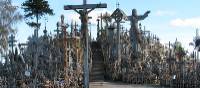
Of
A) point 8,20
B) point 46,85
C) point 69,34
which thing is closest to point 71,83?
point 46,85

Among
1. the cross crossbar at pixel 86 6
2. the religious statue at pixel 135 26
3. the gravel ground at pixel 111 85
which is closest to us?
the cross crossbar at pixel 86 6

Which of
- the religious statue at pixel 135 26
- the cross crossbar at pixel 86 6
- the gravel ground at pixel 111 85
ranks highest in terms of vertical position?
the cross crossbar at pixel 86 6

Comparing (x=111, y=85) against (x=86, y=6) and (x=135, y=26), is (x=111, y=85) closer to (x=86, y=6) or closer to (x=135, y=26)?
(x=135, y=26)

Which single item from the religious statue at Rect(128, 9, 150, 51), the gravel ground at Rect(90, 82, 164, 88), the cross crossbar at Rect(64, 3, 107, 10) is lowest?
the gravel ground at Rect(90, 82, 164, 88)

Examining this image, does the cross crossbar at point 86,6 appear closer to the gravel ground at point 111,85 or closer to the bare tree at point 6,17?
the gravel ground at point 111,85

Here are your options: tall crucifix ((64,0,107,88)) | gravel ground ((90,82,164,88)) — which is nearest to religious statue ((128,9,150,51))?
gravel ground ((90,82,164,88))

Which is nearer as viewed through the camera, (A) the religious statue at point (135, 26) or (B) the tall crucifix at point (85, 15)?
(B) the tall crucifix at point (85, 15)

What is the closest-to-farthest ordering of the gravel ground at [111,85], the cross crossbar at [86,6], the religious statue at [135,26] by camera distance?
the cross crossbar at [86,6] < the gravel ground at [111,85] < the religious statue at [135,26]

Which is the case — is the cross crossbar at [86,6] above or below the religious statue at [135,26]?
above

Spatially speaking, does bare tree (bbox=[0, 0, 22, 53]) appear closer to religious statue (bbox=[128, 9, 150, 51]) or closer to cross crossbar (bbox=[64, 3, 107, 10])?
religious statue (bbox=[128, 9, 150, 51])

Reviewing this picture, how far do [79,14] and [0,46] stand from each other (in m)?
13.6

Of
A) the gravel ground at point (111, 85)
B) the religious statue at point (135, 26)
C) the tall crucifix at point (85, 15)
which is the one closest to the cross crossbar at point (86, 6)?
the tall crucifix at point (85, 15)

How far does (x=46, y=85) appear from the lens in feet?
76.9

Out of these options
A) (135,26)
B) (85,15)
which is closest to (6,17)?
(135,26)
